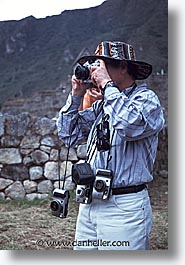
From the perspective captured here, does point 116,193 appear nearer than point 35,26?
Yes

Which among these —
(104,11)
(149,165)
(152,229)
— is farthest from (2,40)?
(152,229)

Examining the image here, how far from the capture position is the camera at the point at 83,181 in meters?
1.89

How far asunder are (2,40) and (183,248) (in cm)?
102

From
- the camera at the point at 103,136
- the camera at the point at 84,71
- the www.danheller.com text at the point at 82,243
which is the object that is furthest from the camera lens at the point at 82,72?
the www.danheller.com text at the point at 82,243

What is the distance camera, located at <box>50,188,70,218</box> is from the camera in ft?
6.53

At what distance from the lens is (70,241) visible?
78.2 inches

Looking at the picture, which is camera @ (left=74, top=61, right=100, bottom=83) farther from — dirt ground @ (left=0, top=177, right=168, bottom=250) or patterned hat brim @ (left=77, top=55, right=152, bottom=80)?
dirt ground @ (left=0, top=177, right=168, bottom=250)

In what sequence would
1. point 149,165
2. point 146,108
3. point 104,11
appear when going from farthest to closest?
point 104,11
point 149,165
point 146,108

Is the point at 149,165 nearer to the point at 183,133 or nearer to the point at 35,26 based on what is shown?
the point at 183,133

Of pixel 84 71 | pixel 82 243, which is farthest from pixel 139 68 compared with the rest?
pixel 82 243

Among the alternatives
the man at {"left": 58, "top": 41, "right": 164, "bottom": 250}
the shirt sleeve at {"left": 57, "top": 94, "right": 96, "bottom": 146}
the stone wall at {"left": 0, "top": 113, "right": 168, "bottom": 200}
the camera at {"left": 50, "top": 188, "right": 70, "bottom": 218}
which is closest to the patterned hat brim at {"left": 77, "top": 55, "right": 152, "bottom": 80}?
the man at {"left": 58, "top": 41, "right": 164, "bottom": 250}

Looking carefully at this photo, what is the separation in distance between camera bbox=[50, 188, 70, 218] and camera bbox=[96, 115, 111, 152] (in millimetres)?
228

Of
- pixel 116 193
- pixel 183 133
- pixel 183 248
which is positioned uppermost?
pixel 183 133

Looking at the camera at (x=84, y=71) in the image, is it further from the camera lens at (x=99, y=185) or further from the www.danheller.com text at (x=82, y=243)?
the www.danheller.com text at (x=82, y=243)
